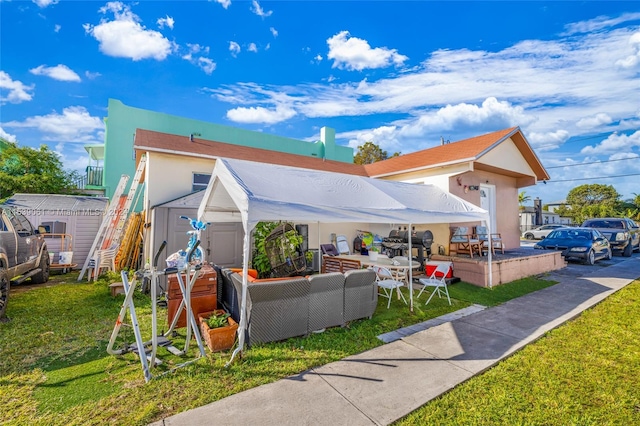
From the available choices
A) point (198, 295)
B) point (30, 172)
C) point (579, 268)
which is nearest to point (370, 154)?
point (579, 268)

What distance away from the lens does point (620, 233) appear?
1427 centimetres

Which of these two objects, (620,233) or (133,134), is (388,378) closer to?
(133,134)

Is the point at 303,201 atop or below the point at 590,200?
below

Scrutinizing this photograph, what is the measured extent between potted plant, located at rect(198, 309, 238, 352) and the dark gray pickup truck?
13.7 feet

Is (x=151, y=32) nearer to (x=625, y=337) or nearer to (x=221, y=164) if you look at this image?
(x=221, y=164)

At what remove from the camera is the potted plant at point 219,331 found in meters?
3.93

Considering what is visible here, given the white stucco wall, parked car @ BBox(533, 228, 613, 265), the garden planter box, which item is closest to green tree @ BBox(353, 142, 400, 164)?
parked car @ BBox(533, 228, 613, 265)

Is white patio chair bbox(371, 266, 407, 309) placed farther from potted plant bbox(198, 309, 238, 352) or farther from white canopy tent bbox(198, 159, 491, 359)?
potted plant bbox(198, 309, 238, 352)

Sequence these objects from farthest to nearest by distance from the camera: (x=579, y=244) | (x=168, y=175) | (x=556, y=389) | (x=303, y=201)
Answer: (x=579, y=244)
(x=168, y=175)
(x=303, y=201)
(x=556, y=389)

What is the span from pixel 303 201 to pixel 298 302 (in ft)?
5.38

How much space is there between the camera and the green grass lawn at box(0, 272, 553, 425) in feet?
8.96

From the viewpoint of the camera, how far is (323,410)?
9.01 ft

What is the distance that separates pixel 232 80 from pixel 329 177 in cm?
946

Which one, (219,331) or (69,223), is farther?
(69,223)
